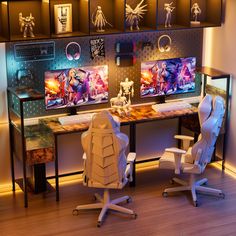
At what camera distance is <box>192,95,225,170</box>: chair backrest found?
5.25m

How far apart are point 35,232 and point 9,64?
170 cm

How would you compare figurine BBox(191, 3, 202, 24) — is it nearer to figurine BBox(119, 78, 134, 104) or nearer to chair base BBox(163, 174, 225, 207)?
figurine BBox(119, 78, 134, 104)

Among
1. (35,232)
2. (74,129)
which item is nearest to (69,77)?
(74,129)

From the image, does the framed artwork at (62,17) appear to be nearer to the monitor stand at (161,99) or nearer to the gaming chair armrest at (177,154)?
the monitor stand at (161,99)

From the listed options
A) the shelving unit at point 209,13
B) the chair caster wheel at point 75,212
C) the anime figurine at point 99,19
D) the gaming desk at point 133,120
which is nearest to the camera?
the chair caster wheel at point 75,212

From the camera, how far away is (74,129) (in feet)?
18.2

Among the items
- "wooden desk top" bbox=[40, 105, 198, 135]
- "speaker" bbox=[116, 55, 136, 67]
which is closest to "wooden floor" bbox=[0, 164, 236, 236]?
"wooden desk top" bbox=[40, 105, 198, 135]

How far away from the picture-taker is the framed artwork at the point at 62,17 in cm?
557

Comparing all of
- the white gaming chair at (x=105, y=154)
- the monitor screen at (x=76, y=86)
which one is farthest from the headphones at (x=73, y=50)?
the white gaming chair at (x=105, y=154)

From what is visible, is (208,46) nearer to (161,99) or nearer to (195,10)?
(195,10)

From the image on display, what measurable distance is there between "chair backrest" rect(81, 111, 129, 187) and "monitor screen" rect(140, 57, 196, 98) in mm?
1376

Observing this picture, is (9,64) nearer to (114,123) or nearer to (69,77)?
(69,77)

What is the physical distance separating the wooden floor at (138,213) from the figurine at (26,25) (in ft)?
5.48

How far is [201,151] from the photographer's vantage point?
5.35 metres
